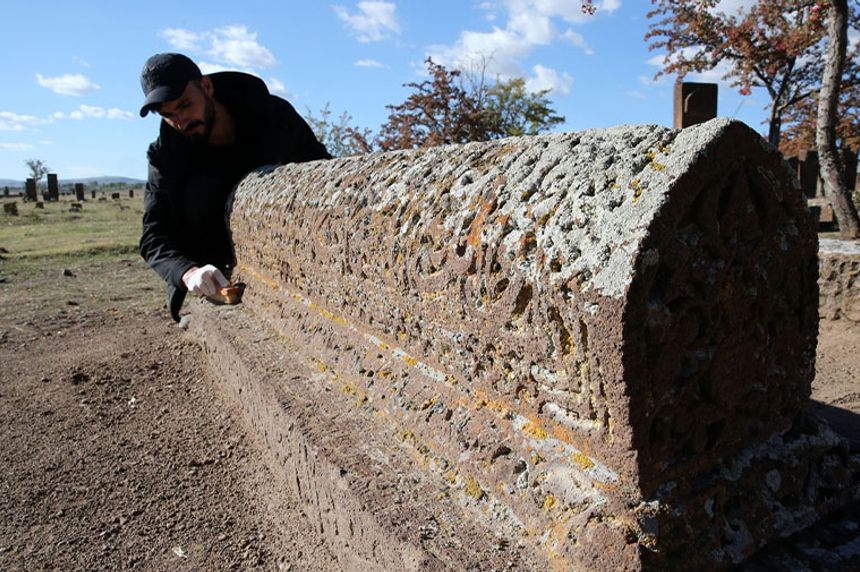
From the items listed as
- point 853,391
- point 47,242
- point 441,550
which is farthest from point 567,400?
point 47,242

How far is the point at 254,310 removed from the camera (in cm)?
342

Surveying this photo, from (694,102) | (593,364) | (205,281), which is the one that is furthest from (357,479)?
(694,102)

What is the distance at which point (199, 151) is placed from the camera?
386 centimetres

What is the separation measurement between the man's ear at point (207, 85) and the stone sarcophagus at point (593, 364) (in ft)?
7.48

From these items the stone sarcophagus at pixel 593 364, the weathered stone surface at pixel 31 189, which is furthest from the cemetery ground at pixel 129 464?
the weathered stone surface at pixel 31 189

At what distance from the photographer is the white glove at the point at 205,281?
3.14 meters

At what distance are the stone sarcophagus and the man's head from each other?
2.01 m

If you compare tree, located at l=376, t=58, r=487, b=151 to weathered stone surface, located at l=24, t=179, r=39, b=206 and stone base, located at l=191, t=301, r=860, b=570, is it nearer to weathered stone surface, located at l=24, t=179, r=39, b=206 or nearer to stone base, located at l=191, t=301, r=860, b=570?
stone base, located at l=191, t=301, r=860, b=570

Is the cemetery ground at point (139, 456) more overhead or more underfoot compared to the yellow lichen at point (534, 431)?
more underfoot

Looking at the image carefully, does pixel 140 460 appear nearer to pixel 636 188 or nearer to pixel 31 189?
pixel 636 188

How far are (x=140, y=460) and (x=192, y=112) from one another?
1.95 meters

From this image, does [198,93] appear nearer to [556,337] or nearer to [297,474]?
[297,474]

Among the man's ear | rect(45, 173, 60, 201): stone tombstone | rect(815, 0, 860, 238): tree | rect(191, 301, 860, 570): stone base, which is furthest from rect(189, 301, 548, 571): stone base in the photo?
rect(45, 173, 60, 201): stone tombstone

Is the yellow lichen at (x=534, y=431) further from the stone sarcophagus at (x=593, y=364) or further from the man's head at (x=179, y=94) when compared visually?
the man's head at (x=179, y=94)
